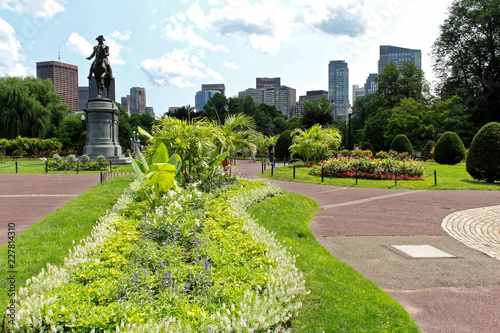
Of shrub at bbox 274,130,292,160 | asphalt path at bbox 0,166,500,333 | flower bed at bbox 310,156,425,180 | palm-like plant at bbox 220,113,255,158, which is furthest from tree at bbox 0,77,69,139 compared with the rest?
palm-like plant at bbox 220,113,255,158

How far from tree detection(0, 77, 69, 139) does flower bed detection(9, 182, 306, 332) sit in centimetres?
4214

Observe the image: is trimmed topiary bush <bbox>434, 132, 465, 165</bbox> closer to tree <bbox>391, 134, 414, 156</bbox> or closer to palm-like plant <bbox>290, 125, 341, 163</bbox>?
tree <bbox>391, 134, 414, 156</bbox>

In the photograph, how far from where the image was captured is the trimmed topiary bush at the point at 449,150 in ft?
87.3

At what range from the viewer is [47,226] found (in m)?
6.39

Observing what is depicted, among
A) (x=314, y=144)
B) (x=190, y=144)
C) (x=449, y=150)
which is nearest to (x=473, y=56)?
(x=449, y=150)

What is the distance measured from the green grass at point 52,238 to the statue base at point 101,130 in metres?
17.1

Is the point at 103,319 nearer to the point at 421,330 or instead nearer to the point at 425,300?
the point at 421,330

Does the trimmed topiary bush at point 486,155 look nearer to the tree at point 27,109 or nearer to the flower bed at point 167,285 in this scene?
the flower bed at point 167,285

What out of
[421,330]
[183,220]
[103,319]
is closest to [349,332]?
[421,330]

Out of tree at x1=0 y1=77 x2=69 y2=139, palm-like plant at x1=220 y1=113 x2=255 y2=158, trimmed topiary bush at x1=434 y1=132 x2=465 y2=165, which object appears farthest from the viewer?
tree at x1=0 y1=77 x2=69 y2=139

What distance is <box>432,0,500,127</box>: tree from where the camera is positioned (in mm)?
37156

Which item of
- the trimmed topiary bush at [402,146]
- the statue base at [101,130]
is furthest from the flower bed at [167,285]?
the trimmed topiary bush at [402,146]

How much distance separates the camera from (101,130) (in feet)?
84.1

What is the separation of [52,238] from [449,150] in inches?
1082
